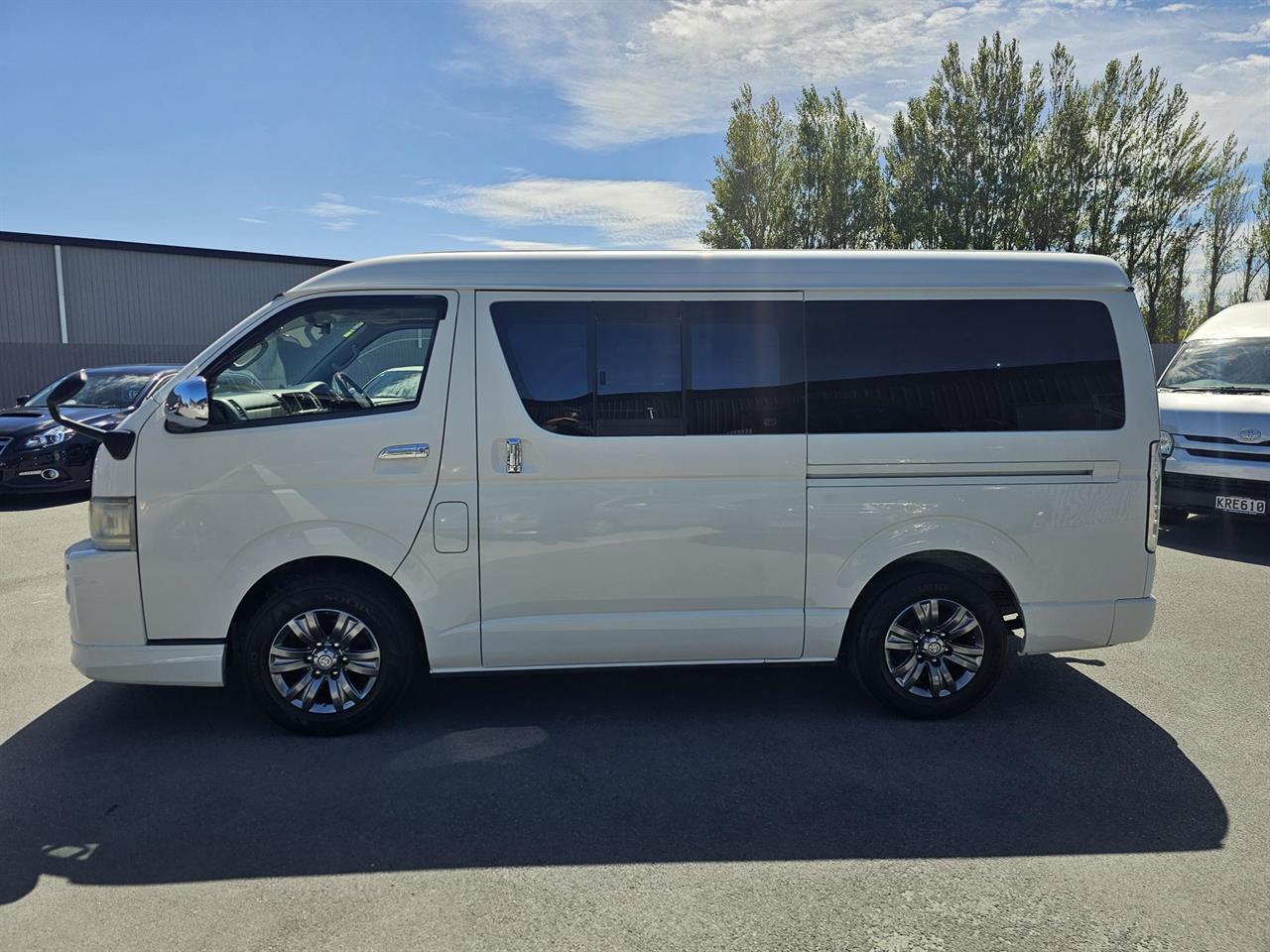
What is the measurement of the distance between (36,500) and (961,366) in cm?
1247

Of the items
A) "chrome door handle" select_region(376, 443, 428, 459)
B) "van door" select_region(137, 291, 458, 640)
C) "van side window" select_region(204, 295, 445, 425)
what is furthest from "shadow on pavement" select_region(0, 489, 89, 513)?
"chrome door handle" select_region(376, 443, 428, 459)

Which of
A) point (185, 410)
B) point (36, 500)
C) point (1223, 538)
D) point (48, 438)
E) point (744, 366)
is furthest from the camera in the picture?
point (36, 500)

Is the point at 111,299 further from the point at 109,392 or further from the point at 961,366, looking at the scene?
the point at 961,366

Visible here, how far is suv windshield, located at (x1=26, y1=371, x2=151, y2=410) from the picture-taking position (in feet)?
39.9

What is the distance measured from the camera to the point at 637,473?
13.9 feet

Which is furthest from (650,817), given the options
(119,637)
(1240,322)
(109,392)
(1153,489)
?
(109,392)

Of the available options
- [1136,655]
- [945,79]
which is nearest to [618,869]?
[1136,655]

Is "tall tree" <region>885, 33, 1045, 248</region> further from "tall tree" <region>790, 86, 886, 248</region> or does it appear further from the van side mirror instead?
the van side mirror

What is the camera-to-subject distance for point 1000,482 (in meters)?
4.41

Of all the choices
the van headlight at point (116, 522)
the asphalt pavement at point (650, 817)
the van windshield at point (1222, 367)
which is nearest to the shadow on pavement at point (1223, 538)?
the van windshield at point (1222, 367)

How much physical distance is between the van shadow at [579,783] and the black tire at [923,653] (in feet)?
0.46

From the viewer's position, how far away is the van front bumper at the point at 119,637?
162 inches

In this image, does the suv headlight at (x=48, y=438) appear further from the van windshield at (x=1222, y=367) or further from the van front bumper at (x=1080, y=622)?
the van windshield at (x=1222, y=367)

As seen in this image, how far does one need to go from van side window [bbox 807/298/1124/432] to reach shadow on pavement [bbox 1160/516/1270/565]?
17.1ft
